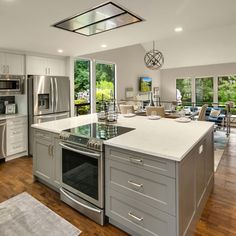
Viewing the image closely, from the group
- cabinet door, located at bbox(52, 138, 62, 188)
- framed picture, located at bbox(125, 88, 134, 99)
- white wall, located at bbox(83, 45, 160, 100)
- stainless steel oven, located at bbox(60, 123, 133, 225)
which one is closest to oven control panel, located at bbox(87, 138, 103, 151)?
stainless steel oven, located at bbox(60, 123, 133, 225)

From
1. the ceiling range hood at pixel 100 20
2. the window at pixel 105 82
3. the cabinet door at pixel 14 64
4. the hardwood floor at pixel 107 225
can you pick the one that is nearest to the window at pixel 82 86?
the window at pixel 105 82

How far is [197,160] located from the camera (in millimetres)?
2100

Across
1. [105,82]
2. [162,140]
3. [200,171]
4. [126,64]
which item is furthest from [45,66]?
[200,171]

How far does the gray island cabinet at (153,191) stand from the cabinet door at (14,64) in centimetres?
332

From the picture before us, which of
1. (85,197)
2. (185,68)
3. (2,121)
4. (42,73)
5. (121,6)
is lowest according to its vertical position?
(85,197)

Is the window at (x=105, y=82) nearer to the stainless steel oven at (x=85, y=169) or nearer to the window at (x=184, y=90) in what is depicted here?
the stainless steel oven at (x=85, y=169)

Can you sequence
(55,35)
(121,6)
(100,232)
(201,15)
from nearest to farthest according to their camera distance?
(100,232) → (121,6) → (201,15) → (55,35)

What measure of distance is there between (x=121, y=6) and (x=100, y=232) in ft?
8.10

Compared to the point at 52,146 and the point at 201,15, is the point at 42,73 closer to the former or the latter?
the point at 52,146

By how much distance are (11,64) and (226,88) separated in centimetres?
874

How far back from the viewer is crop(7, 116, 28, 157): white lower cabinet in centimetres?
420

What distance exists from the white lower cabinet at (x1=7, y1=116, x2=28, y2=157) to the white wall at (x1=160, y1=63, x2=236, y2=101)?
8159mm

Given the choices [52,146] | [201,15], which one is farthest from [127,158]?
[201,15]

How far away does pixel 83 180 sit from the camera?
233cm
